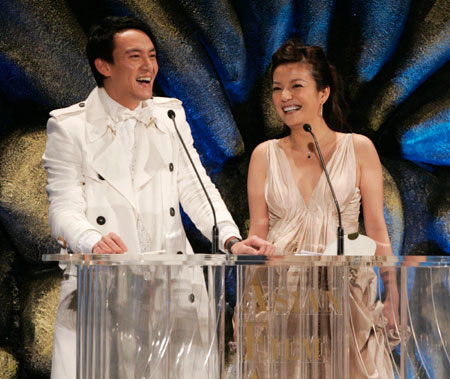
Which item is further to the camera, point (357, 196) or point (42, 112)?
point (42, 112)

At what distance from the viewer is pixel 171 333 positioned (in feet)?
6.10

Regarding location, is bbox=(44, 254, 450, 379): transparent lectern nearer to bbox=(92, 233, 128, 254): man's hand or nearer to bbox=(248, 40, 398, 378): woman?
bbox=(92, 233, 128, 254): man's hand

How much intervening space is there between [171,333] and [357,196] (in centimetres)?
143

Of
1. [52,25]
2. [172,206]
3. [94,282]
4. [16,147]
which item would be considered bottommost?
[94,282]

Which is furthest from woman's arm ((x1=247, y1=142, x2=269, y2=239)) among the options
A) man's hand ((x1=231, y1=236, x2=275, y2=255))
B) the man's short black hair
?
man's hand ((x1=231, y1=236, x2=275, y2=255))

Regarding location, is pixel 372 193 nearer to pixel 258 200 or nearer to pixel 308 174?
pixel 308 174

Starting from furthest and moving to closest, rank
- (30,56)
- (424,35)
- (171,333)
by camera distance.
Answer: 1. (424,35)
2. (30,56)
3. (171,333)

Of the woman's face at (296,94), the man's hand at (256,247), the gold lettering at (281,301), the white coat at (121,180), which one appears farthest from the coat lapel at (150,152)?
the gold lettering at (281,301)

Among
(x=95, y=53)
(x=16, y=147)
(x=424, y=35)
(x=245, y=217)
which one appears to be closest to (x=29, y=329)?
(x=16, y=147)

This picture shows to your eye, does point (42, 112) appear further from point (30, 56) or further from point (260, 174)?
point (260, 174)

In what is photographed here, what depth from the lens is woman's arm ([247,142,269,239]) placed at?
10.1ft

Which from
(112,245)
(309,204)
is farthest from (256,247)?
(309,204)

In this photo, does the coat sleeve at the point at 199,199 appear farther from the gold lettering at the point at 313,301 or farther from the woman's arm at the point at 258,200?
the gold lettering at the point at 313,301

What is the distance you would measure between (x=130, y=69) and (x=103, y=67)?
13 cm
